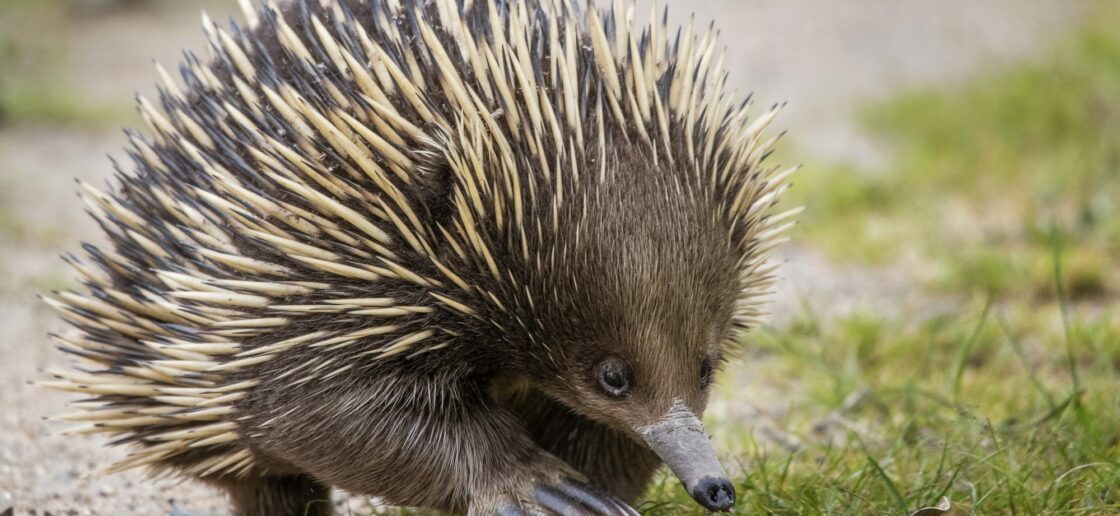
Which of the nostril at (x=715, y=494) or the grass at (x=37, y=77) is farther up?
the nostril at (x=715, y=494)

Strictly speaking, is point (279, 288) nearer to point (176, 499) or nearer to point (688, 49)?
point (688, 49)

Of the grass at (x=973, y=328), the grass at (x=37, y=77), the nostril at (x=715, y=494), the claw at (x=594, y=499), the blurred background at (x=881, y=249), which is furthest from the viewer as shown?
the grass at (x=37, y=77)

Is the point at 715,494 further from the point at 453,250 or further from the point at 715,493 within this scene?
the point at 453,250

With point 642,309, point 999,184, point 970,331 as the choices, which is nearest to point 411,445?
point 642,309

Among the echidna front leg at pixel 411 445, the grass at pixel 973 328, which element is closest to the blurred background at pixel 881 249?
the grass at pixel 973 328

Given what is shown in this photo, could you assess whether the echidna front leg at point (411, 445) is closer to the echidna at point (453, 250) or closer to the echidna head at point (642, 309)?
the echidna at point (453, 250)

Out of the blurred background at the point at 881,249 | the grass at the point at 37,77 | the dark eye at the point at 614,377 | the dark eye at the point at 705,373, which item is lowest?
the grass at the point at 37,77

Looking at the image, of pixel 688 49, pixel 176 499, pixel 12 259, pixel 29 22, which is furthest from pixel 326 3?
pixel 29 22

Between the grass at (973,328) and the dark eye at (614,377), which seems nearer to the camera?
the dark eye at (614,377)

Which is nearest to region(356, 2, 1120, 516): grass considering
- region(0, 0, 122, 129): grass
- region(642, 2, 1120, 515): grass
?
region(642, 2, 1120, 515): grass
